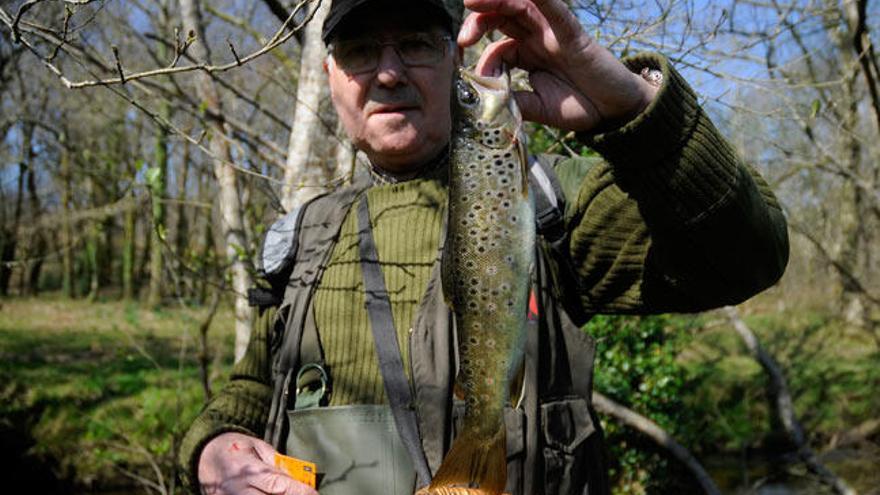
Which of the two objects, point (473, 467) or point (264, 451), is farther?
point (264, 451)

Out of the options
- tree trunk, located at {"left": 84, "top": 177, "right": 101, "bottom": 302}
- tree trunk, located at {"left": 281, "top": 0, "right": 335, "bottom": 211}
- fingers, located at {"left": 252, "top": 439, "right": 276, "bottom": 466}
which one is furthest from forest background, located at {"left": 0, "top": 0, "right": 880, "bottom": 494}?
tree trunk, located at {"left": 84, "top": 177, "right": 101, "bottom": 302}

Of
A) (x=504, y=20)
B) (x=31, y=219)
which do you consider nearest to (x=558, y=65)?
(x=504, y=20)

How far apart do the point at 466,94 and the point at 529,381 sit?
0.86 m

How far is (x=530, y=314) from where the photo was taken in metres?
2.26

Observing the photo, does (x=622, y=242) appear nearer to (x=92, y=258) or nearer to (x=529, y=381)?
(x=529, y=381)

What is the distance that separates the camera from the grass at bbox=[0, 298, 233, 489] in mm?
9570

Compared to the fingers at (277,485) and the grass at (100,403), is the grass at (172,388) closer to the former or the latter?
the grass at (100,403)

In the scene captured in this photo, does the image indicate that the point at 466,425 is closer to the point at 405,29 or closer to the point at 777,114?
the point at 405,29

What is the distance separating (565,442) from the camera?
2.28 metres

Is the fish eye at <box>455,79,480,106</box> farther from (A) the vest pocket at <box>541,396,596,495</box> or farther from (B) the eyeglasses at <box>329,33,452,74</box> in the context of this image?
(A) the vest pocket at <box>541,396,596,495</box>

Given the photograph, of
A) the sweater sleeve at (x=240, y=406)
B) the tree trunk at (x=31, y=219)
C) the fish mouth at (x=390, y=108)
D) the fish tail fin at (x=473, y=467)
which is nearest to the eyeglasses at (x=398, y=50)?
the fish mouth at (x=390, y=108)

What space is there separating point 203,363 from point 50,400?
553cm

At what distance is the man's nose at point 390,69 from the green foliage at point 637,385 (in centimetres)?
526

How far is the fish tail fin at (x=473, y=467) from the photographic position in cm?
187
